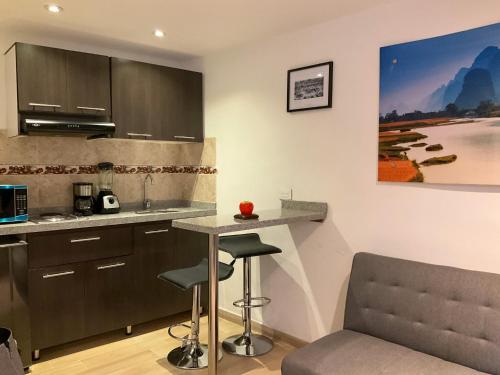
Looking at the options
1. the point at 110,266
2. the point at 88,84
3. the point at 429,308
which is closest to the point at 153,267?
the point at 110,266

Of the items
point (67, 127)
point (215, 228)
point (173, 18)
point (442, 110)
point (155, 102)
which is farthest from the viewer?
point (155, 102)

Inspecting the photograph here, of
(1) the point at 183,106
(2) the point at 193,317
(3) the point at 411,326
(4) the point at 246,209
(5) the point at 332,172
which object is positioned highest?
(1) the point at 183,106

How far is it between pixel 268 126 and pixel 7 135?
2.07 metres

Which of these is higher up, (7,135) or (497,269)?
(7,135)

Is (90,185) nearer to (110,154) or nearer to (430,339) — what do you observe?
(110,154)

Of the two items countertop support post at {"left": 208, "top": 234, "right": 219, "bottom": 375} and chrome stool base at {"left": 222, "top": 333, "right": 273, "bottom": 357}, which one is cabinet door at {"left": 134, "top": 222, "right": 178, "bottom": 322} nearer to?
chrome stool base at {"left": 222, "top": 333, "right": 273, "bottom": 357}

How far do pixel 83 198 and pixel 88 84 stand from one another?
0.93 meters

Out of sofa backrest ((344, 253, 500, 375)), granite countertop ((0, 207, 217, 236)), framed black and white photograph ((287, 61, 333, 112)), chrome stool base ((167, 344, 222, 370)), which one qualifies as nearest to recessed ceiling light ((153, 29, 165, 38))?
framed black and white photograph ((287, 61, 333, 112))

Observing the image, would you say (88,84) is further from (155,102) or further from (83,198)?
(83,198)

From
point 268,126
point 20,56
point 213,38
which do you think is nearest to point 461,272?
point 268,126

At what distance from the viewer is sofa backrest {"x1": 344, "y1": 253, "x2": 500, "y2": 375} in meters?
2.11

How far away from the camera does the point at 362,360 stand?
216cm

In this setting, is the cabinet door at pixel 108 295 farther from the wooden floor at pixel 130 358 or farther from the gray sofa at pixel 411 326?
the gray sofa at pixel 411 326

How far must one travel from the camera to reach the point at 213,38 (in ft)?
11.3
